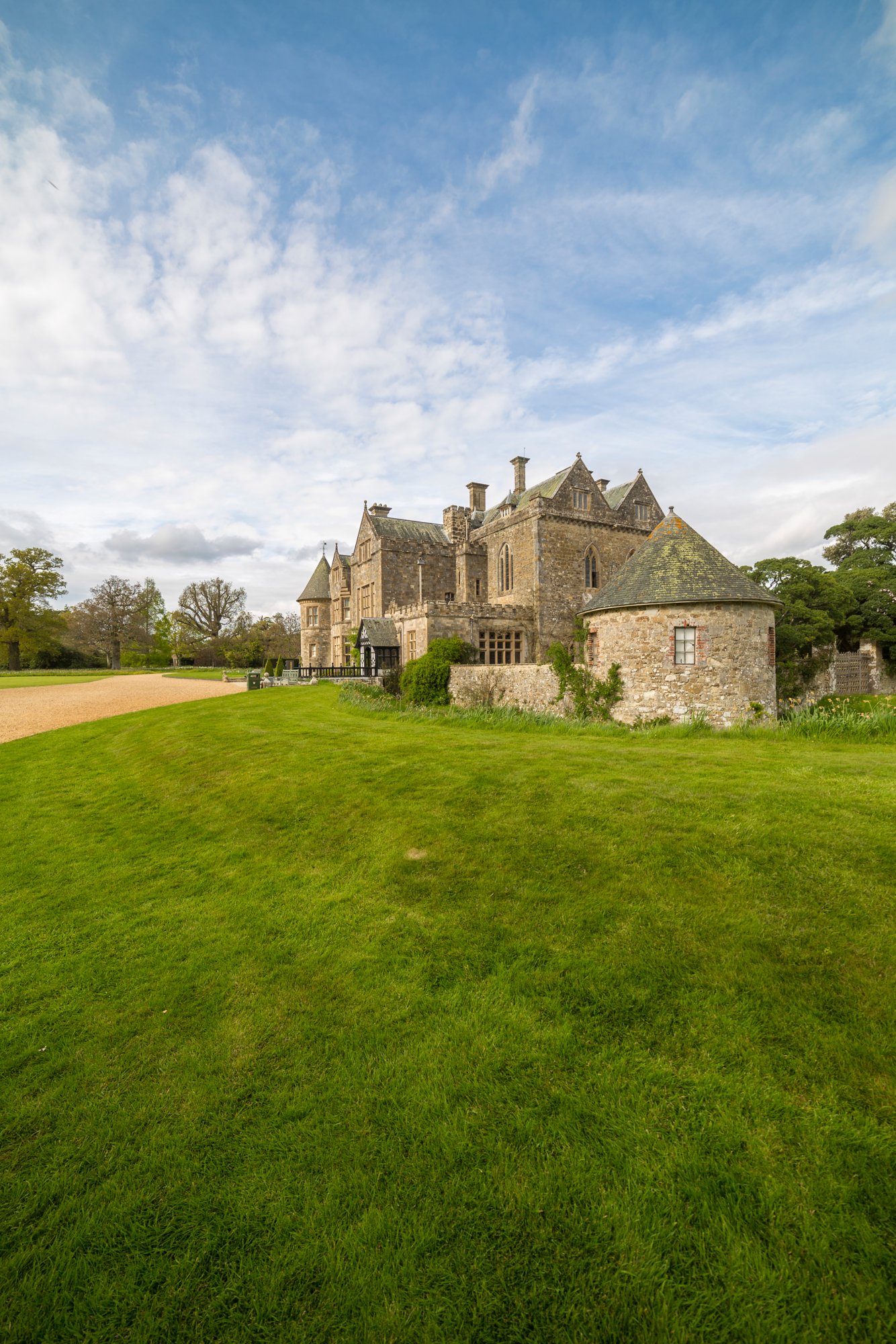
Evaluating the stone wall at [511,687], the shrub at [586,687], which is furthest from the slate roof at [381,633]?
the shrub at [586,687]

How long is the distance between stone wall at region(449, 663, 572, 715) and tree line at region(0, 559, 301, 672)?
1787 inches

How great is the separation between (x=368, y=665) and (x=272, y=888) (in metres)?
28.0

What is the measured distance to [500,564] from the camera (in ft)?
117

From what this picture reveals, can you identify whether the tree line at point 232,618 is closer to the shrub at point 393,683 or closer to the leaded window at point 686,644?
the leaded window at point 686,644

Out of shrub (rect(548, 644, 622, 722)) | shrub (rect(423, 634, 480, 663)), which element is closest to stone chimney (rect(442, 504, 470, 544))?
shrub (rect(423, 634, 480, 663))

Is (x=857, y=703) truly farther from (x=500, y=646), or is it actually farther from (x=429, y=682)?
(x=429, y=682)

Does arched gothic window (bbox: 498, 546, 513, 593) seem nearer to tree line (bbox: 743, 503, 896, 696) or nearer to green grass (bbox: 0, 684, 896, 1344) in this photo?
tree line (bbox: 743, 503, 896, 696)

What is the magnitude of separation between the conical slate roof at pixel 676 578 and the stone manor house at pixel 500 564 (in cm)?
885

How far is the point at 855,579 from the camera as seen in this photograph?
3306cm

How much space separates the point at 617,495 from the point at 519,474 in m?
6.58

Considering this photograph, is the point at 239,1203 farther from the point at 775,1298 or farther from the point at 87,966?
the point at 87,966

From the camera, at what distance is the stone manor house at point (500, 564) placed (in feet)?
105

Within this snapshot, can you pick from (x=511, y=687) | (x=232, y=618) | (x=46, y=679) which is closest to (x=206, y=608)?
(x=232, y=618)

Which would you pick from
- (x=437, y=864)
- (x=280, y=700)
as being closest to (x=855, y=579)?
(x=280, y=700)
